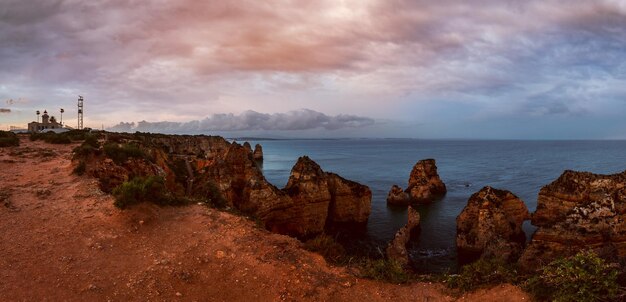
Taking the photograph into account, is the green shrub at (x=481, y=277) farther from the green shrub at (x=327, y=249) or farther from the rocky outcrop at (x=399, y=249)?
the rocky outcrop at (x=399, y=249)

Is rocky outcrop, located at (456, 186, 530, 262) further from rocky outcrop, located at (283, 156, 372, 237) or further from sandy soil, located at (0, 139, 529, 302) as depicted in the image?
sandy soil, located at (0, 139, 529, 302)

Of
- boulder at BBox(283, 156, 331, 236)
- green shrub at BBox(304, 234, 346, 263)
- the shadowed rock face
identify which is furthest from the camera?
boulder at BBox(283, 156, 331, 236)

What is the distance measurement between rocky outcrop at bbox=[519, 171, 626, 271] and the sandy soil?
10676mm

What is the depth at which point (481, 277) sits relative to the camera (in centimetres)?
1051

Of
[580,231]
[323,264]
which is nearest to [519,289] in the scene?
[323,264]

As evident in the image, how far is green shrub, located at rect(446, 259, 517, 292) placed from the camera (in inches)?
404

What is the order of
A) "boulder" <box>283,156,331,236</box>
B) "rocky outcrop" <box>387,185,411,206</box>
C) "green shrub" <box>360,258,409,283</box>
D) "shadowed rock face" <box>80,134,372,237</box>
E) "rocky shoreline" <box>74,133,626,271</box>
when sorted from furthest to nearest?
"rocky outcrop" <box>387,185,411,206</box>
"boulder" <box>283,156,331,236</box>
"shadowed rock face" <box>80,134,372,237</box>
"rocky shoreline" <box>74,133,626,271</box>
"green shrub" <box>360,258,409,283</box>

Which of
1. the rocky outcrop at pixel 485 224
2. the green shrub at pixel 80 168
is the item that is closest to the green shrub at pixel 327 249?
the green shrub at pixel 80 168

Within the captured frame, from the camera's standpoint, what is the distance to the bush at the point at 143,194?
14867 mm

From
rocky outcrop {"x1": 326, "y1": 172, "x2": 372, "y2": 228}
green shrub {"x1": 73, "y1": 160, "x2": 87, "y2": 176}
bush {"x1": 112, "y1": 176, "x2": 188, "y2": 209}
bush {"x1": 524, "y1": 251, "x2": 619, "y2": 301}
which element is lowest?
rocky outcrop {"x1": 326, "y1": 172, "x2": 372, "y2": 228}

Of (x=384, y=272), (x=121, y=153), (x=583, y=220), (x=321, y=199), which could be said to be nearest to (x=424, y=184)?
(x=321, y=199)

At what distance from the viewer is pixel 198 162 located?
4672 cm

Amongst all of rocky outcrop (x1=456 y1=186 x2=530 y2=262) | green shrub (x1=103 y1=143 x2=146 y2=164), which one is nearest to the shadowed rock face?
green shrub (x1=103 y1=143 x2=146 y2=164)

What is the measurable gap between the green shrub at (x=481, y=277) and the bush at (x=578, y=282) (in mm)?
830
